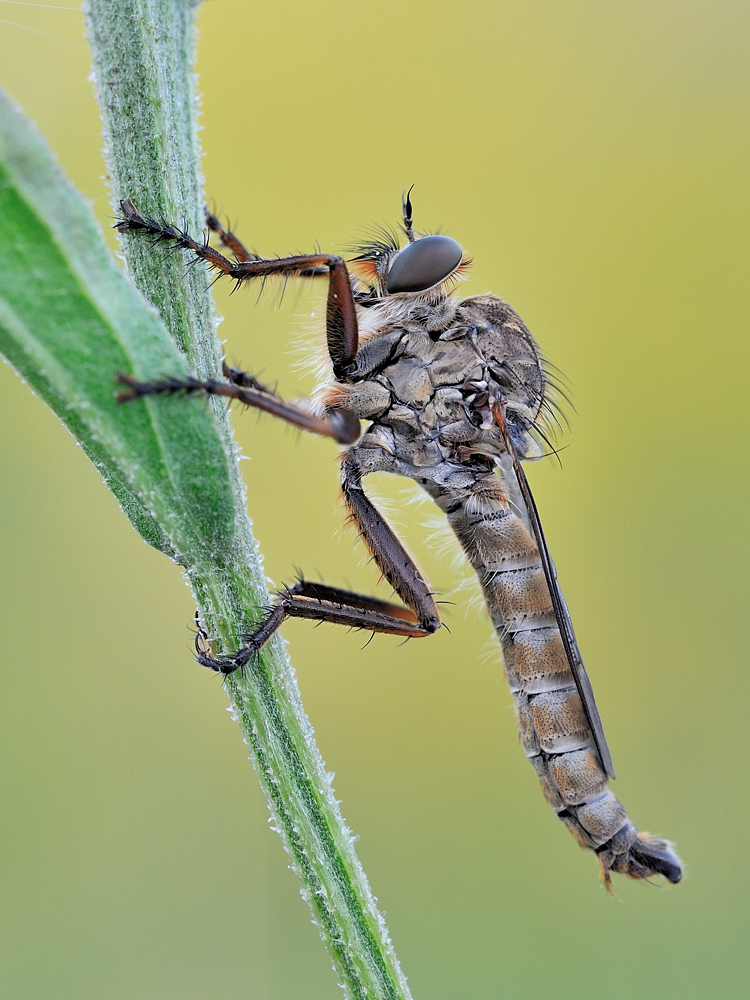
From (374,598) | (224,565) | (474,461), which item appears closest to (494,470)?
(474,461)

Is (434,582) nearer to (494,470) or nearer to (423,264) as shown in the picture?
(494,470)

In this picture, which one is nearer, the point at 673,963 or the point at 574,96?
the point at 673,963

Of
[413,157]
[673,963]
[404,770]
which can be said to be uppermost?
[413,157]

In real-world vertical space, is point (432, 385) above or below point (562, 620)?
above

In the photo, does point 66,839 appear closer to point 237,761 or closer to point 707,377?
point 237,761

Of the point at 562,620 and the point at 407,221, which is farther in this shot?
the point at 407,221

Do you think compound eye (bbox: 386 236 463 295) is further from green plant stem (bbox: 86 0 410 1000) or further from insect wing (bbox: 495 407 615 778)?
green plant stem (bbox: 86 0 410 1000)

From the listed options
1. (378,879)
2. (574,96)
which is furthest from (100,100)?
(574,96)
